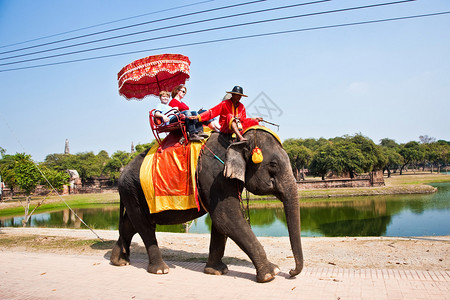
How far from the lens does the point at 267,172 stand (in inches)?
218

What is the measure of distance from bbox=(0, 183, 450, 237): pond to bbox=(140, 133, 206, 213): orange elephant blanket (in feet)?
35.6

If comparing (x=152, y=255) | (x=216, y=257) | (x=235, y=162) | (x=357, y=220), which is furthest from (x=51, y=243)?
(x=357, y=220)

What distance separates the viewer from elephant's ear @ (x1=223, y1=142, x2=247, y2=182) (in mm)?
5367

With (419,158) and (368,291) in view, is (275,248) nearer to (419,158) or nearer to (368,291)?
(368,291)

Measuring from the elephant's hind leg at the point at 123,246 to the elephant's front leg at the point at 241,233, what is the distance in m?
2.40

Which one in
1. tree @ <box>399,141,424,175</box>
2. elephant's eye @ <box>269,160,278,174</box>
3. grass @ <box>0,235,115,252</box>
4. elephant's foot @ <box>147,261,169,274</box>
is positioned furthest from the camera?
tree @ <box>399,141,424,175</box>

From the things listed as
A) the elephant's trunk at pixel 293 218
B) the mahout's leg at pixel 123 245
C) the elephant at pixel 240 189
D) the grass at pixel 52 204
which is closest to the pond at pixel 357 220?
the grass at pixel 52 204

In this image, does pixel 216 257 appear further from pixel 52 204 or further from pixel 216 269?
pixel 52 204

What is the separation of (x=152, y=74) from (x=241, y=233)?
3441 mm

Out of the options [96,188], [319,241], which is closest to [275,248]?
[319,241]

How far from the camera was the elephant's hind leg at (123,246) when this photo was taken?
7137mm

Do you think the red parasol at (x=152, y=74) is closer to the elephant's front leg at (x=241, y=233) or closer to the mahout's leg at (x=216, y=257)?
the elephant's front leg at (x=241, y=233)

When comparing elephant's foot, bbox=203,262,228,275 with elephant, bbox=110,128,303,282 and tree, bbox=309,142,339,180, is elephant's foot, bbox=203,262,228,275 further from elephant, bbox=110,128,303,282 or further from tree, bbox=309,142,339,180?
tree, bbox=309,142,339,180

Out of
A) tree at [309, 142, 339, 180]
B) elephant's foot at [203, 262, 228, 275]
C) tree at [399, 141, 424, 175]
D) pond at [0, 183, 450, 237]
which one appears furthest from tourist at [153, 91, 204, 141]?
tree at [399, 141, 424, 175]
